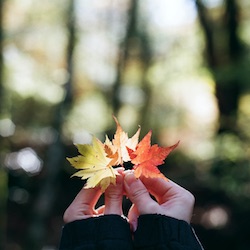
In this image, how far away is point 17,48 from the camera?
35.7 feet

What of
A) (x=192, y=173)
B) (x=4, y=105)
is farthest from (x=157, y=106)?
(x=4, y=105)

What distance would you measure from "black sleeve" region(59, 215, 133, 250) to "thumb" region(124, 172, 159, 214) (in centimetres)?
5

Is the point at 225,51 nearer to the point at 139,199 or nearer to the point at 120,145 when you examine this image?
the point at 120,145

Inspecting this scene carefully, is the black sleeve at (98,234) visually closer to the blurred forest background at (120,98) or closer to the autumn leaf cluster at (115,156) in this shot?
the autumn leaf cluster at (115,156)

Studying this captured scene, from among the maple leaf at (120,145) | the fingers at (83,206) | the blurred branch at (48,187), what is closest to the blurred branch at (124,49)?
the blurred branch at (48,187)

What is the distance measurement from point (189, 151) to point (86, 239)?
11.2m

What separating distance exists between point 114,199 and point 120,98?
12270mm

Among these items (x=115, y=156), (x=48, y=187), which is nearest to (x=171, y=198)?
(x=115, y=156)

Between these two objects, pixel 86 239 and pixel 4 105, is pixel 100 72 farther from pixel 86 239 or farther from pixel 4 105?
pixel 86 239

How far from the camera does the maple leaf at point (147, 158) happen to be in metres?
1.14

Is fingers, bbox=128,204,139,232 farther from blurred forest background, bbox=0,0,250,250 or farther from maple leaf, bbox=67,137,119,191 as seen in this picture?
blurred forest background, bbox=0,0,250,250

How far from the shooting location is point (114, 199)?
44.5 inches

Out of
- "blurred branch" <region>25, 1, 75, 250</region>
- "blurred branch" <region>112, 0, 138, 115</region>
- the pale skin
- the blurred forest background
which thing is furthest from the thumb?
"blurred branch" <region>112, 0, 138, 115</region>

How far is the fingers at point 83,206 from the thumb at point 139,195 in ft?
0.24
